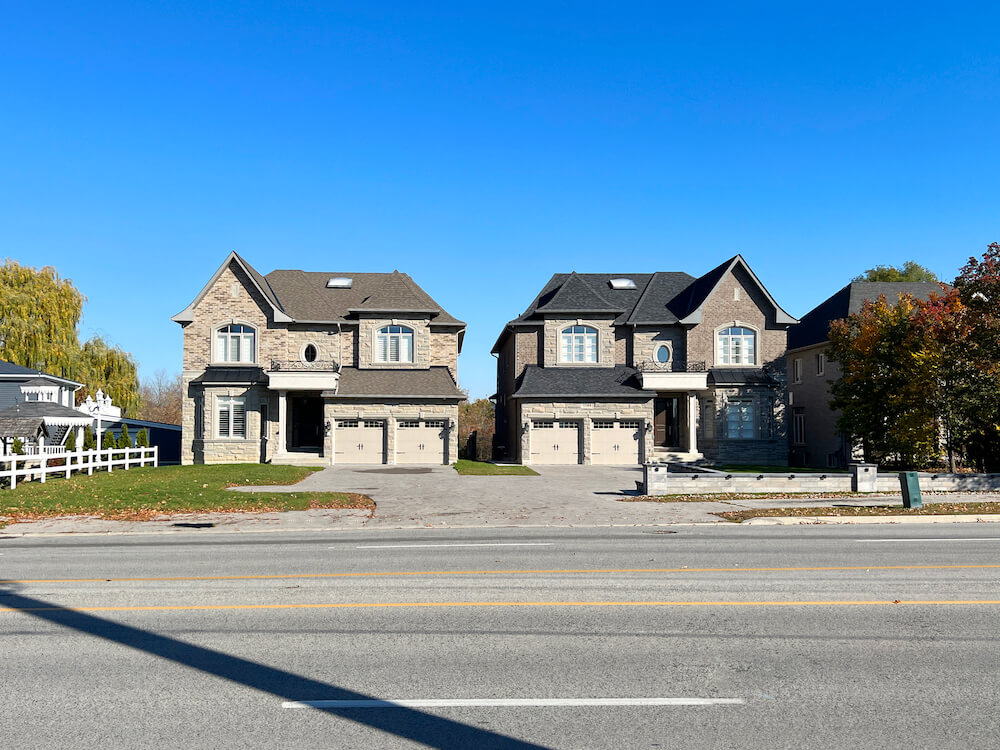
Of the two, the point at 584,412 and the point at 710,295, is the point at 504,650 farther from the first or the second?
the point at 710,295

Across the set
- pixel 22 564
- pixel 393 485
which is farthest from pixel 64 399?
pixel 22 564

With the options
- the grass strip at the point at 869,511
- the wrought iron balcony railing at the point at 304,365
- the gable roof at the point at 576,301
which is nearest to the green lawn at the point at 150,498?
the grass strip at the point at 869,511

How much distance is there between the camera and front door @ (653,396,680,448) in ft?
140

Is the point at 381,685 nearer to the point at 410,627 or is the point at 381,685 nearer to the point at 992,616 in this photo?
the point at 410,627

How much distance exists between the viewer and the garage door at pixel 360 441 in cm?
3719

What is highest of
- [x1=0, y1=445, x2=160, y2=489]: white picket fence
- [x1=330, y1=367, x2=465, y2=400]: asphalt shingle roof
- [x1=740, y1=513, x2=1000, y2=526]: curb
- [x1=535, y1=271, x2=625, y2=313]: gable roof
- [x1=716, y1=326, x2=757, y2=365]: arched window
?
[x1=535, y1=271, x2=625, y2=313]: gable roof

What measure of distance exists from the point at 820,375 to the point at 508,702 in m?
41.7

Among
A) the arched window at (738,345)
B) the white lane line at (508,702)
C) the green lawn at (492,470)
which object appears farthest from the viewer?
the arched window at (738,345)

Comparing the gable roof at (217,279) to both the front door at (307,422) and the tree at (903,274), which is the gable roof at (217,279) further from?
the tree at (903,274)

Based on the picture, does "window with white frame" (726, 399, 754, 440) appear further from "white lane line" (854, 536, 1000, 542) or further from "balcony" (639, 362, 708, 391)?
"white lane line" (854, 536, 1000, 542)

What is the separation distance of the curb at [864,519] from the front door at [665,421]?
80.7 feet

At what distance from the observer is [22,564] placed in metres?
11.6

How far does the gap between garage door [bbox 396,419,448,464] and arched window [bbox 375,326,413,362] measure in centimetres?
394

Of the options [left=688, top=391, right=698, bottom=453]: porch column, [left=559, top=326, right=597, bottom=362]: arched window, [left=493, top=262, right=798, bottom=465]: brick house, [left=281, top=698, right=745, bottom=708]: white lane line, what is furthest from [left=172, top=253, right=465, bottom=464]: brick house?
[left=281, top=698, right=745, bottom=708]: white lane line
